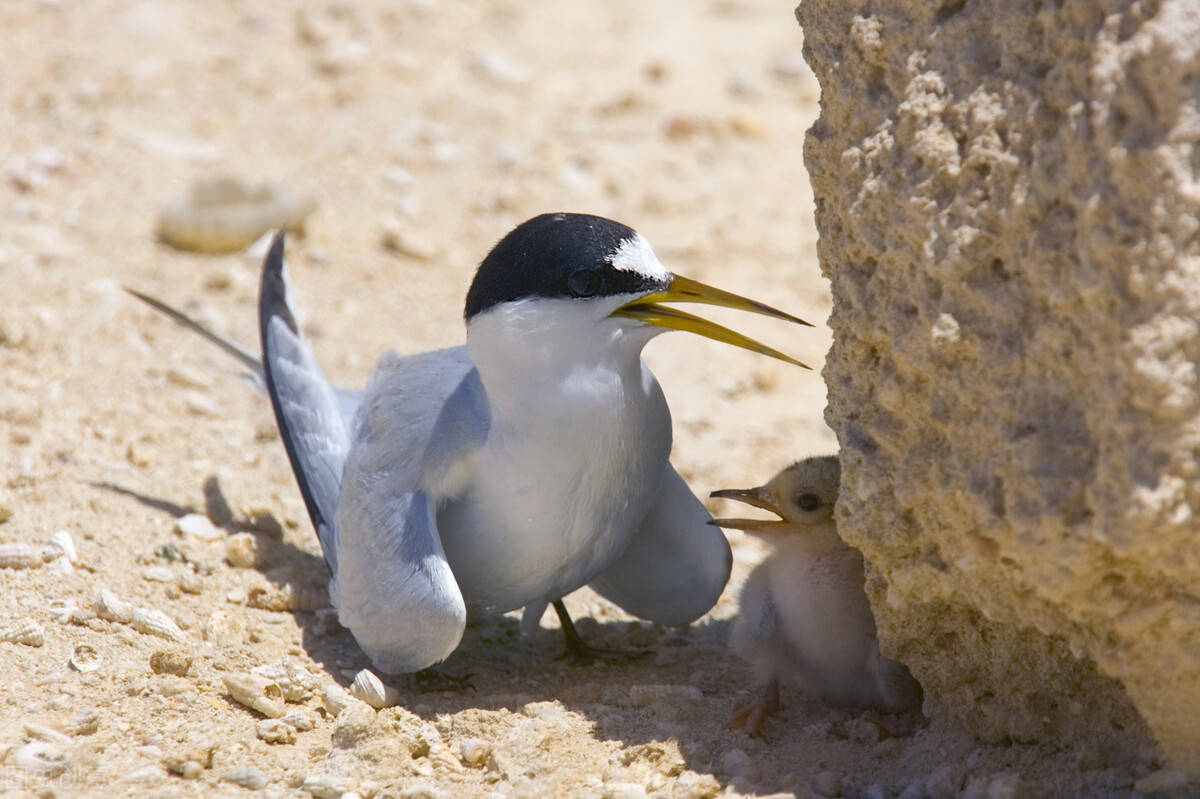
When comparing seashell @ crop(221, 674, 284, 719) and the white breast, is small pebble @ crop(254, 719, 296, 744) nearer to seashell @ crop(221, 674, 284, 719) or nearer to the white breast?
seashell @ crop(221, 674, 284, 719)

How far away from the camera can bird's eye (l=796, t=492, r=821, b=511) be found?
412 cm

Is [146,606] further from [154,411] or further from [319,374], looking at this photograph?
[154,411]

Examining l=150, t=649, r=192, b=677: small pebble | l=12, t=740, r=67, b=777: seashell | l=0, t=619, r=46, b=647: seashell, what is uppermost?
l=150, t=649, r=192, b=677: small pebble

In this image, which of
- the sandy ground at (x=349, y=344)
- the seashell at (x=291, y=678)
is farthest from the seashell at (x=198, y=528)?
the seashell at (x=291, y=678)

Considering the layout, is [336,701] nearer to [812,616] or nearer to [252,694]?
[252,694]

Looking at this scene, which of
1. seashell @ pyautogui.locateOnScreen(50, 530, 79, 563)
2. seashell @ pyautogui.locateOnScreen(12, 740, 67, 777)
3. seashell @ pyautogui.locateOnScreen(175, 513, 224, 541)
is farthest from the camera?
seashell @ pyautogui.locateOnScreen(175, 513, 224, 541)

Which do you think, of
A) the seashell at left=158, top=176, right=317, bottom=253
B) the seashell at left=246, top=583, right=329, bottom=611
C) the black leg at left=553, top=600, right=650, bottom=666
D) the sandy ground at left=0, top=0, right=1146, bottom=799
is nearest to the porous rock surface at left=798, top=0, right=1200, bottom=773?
the sandy ground at left=0, top=0, right=1146, bottom=799

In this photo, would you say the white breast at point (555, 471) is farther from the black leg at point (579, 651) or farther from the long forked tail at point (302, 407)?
the long forked tail at point (302, 407)

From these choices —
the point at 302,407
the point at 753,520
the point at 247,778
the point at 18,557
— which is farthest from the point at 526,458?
the point at 18,557

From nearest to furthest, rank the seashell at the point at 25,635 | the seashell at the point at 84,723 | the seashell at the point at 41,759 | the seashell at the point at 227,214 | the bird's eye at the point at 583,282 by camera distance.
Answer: the seashell at the point at 41,759 < the seashell at the point at 84,723 < the bird's eye at the point at 583,282 < the seashell at the point at 25,635 < the seashell at the point at 227,214

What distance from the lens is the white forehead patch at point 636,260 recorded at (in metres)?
3.68

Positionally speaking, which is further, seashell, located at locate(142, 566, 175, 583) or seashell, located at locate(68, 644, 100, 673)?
seashell, located at locate(142, 566, 175, 583)

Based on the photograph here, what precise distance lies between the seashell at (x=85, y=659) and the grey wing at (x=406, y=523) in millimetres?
674

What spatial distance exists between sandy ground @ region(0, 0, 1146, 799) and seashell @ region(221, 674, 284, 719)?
0.04 meters
